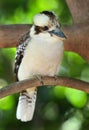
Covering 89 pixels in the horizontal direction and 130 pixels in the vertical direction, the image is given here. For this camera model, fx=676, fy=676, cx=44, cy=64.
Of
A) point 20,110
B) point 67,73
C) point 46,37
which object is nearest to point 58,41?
point 46,37

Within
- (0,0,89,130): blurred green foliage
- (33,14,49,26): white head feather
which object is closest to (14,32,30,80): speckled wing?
(33,14,49,26): white head feather

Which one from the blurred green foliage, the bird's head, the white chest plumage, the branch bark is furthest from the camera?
the blurred green foliage

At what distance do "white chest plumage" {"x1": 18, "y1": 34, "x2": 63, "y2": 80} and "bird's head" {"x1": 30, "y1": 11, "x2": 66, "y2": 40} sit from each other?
51mm

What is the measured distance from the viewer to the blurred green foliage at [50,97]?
3.19 meters

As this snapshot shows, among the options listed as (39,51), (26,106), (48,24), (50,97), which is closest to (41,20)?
(48,24)

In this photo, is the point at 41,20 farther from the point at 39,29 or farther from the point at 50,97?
the point at 50,97

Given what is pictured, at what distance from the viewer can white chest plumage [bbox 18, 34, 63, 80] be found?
2.54 meters

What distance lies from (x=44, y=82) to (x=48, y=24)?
0.69 ft

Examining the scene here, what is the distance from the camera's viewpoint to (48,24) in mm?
2447

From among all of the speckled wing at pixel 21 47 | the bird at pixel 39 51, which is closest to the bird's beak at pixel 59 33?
the bird at pixel 39 51

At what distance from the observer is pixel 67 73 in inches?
126

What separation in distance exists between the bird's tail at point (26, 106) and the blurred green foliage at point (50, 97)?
47 centimetres

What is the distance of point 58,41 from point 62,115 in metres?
0.74

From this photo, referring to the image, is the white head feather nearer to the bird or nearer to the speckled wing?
the bird
